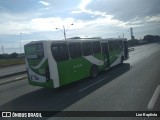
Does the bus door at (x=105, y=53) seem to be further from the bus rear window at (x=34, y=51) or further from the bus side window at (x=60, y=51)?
the bus rear window at (x=34, y=51)

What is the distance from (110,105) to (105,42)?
9.98 metres

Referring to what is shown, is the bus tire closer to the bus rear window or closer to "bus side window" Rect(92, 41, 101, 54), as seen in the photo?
"bus side window" Rect(92, 41, 101, 54)

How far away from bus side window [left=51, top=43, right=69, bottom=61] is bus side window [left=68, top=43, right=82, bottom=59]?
1.65 ft

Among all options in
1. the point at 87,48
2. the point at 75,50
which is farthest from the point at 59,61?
the point at 87,48

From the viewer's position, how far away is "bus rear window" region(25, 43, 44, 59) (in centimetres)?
1077

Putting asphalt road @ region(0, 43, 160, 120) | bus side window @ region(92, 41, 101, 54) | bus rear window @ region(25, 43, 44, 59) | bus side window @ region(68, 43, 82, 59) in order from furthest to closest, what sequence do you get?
1. bus side window @ region(92, 41, 101, 54)
2. bus side window @ region(68, 43, 82, 59)
3. bus rear window @ region(25, 43, 44, 59)
4. asphalt road @ region(0, 43, 160, 120)

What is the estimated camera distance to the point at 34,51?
11.1 metres

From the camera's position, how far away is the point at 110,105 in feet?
25.4

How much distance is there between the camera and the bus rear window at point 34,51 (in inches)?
424

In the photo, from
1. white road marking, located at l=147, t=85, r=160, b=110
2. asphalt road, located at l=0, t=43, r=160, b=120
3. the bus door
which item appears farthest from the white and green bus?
white road marking, located at l=147, t=85, r=160, b=110

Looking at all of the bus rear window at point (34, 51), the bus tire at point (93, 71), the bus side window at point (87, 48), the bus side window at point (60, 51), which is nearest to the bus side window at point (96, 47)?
the bus side window at point (87, 48)

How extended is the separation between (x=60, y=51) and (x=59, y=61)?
23.9 inches

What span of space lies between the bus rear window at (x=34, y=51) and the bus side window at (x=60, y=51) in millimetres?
614

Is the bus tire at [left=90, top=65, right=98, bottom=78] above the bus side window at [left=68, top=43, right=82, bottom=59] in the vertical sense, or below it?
below
